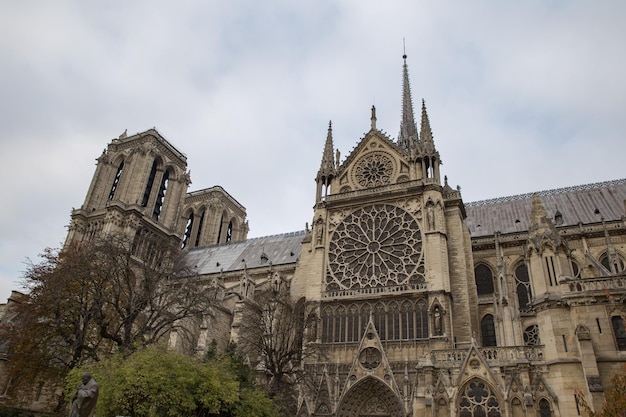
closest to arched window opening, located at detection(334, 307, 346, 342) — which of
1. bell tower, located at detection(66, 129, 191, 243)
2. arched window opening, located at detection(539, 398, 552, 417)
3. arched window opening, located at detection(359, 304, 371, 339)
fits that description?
arched window opening, located at detection(359, 304, 371, 339)

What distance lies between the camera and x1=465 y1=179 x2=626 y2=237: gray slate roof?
31188mm

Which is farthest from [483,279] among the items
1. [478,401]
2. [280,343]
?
[478,401]

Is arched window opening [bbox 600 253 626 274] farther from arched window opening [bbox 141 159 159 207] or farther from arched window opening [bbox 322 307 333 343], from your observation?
arched window opening [bbox 141 159 159 207]

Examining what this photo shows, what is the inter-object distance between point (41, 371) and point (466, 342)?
67.2 feet

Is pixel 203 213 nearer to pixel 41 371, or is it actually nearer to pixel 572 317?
pixel 41 371

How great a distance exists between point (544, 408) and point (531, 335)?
11.5 metres

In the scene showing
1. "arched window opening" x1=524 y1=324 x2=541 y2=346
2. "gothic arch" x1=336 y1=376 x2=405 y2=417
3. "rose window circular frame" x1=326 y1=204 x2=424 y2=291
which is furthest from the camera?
"rose window circular frame" x1=326 y1=204 x2=424 y2=291

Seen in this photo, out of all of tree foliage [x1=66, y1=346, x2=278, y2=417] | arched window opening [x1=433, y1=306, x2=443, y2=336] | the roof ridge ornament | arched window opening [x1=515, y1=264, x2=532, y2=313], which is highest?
the roof ridge ornament

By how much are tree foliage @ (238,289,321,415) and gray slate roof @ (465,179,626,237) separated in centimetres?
1455

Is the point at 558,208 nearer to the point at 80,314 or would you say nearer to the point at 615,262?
the point at 615,262

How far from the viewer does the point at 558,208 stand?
33.2m

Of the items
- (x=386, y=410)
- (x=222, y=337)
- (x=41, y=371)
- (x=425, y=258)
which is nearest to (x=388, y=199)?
(x=425, y=258)

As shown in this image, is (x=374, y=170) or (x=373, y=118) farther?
(x=373, y=118)

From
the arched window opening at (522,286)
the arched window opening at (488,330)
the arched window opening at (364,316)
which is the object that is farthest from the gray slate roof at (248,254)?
the arched window opening at (522,286)
